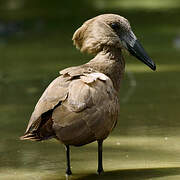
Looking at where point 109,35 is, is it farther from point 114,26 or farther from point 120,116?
point 120,116

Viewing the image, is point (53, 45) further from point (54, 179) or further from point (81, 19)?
point (54, 179)

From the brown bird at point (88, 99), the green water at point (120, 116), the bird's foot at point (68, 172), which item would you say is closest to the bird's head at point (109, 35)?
the brown bird at point (88, 99)

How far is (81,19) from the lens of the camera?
72.7 feet

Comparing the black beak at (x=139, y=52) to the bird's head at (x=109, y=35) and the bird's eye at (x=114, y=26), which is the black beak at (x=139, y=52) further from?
the bird's eye at (x=114, y=26)

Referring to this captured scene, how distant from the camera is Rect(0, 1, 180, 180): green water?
7.60m

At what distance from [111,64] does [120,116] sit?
8.80 ft

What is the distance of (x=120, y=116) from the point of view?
10.2 meters

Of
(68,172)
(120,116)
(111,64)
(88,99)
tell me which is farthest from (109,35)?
(120,116)

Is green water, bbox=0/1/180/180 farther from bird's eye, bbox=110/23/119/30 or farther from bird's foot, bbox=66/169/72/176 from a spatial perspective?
bird's eye, bbox=110/23/119/30

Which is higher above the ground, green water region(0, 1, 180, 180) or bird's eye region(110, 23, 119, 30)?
bird's eye region(110, 23, 119, 30)

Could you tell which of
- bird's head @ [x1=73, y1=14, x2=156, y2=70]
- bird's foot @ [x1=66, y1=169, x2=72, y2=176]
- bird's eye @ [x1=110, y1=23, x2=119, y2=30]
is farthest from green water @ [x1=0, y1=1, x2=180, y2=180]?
bird's eye @ [x1=110, y1=23, x2=119, y2=30]

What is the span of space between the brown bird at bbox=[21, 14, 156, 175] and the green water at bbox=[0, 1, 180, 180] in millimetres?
541

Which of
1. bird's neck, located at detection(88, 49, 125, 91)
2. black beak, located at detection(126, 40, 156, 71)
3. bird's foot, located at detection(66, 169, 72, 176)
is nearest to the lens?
bird's foot, located at detection(66, 169, 72, 176)

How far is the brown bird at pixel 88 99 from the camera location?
6.84 meters
